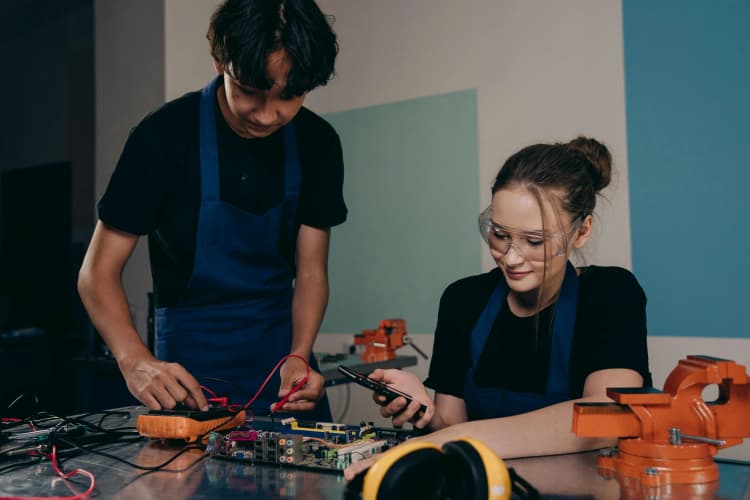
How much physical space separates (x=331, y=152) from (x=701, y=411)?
1258 mm

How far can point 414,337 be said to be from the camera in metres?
3.57

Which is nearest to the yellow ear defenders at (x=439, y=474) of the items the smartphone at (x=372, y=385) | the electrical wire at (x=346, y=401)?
the smartphone at (x=372, y=385)

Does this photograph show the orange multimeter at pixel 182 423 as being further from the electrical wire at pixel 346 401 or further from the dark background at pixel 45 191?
the electrical wire at pixel 346 401

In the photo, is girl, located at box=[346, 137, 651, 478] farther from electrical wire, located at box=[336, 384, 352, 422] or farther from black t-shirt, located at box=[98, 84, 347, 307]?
electrical wire, located at box=[336, 384, 352, 422]

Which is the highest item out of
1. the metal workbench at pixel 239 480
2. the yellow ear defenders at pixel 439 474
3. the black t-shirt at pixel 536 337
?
the black t-shirt at pixel 536 337

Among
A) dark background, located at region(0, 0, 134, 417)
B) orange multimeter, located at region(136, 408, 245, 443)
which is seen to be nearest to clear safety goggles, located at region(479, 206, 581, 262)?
orange multimeter, located at region(136, 408, 245, 443)

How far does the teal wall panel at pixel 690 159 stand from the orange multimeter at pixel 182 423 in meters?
2.22

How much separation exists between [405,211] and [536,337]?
205 cm

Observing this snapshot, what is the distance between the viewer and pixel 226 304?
1.75 m

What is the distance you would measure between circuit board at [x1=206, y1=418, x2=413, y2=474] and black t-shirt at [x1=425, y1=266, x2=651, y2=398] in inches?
19.4

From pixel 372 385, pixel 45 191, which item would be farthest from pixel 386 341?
pixel 45 191

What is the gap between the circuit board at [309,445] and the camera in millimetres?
1091

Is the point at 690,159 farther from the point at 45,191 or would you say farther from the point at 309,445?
the point at 45,191

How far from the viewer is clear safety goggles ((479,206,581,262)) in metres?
1.52
